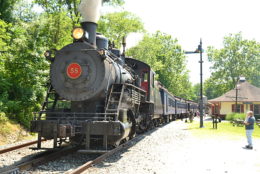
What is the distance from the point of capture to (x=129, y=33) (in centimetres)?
3391

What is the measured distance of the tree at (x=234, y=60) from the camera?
47.7 m

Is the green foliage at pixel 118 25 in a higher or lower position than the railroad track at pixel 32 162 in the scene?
higher

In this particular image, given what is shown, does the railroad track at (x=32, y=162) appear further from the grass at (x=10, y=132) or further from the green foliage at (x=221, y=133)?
the green foliage at (x=221, y=133)

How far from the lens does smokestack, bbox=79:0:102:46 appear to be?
7.88 metres

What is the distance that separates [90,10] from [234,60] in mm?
44397

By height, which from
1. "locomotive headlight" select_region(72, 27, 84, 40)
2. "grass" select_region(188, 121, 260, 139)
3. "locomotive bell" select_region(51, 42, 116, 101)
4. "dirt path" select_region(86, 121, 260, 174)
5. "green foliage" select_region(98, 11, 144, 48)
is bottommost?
"grass" select_region(188, 121, 260, 139)

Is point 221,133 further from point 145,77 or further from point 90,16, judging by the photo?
point 90,16

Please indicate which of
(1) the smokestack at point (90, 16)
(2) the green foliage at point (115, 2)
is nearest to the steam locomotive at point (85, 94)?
(1) the smokestack at point (90, 16)

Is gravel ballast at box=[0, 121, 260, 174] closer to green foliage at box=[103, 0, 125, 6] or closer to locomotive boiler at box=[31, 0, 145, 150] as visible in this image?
locomotive boiler at box=[31, 0, 145, 150]

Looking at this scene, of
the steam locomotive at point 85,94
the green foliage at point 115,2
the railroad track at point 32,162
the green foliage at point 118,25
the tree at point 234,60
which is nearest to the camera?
the railroad track at point 32,162

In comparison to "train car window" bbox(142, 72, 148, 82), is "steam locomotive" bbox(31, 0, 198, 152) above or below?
below

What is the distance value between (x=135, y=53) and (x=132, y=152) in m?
31.2

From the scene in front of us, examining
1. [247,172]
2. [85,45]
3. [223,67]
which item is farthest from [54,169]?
[223,67]

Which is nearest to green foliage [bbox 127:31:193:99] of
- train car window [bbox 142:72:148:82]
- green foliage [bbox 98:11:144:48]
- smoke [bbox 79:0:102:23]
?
green foliage [bbox 98:11:144:48]
